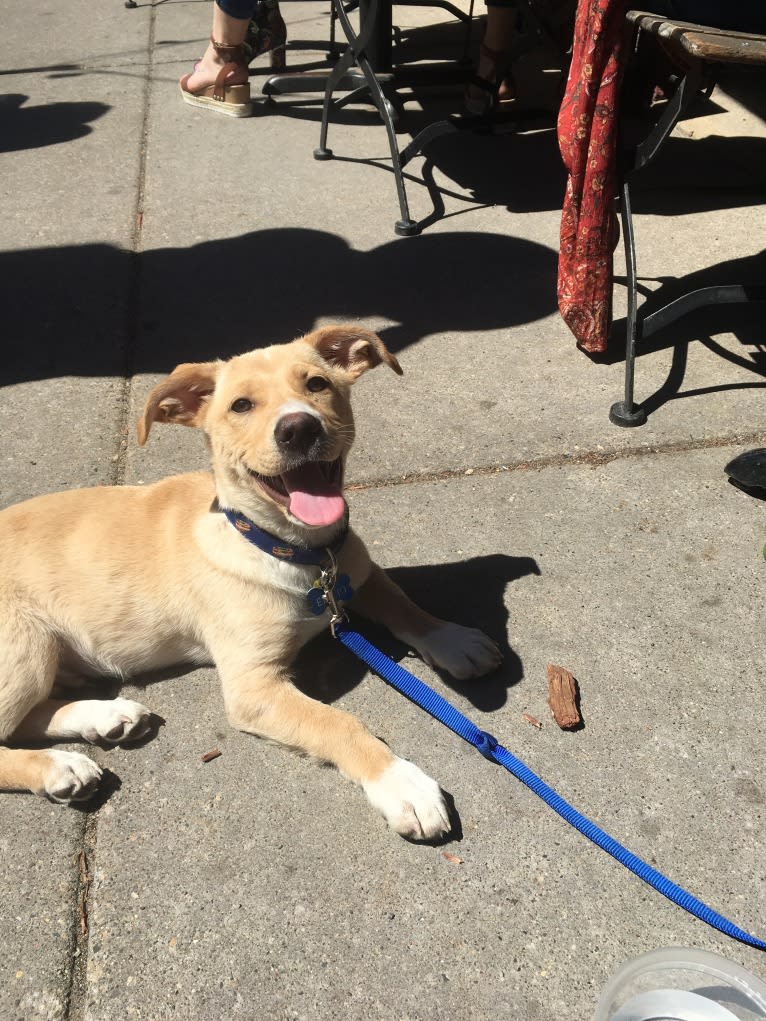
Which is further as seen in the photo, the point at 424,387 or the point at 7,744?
the point at 424,387

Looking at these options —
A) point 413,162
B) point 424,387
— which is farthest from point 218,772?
point 413,162

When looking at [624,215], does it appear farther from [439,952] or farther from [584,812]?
[439,952]

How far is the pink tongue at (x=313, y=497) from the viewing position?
225cm

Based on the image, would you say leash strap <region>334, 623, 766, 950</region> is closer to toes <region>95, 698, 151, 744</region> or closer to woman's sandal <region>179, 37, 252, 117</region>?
toes <region>95, 698, 151, 744</region>

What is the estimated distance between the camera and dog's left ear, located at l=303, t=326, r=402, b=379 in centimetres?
259

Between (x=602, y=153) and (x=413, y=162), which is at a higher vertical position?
(x=602, y=153)

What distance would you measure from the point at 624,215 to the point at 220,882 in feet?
9.62

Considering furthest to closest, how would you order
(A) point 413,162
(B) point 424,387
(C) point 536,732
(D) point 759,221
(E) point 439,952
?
(A) point 413,162 → (D) point 759,221 → (B) point 424,387 → (C) point 536,732 → (E) point 439,952

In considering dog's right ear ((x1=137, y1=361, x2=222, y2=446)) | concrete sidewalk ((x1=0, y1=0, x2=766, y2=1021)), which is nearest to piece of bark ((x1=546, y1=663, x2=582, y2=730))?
concrete sidewalk ((x1=0, y1=0, x2=766, y2=1021))

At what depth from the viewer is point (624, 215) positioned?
137 inches

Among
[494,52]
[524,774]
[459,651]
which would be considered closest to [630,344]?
[459,651]

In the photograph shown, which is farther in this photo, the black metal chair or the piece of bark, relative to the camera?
the black metal chair

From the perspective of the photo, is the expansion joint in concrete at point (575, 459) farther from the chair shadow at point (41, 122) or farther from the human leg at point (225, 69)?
the chair shadow at point (41, 122)

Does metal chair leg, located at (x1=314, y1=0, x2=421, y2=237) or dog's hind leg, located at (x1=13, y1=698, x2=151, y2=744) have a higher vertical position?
metal chair leg, located at (x1=314, y1=0, x2=421, y2=237)
